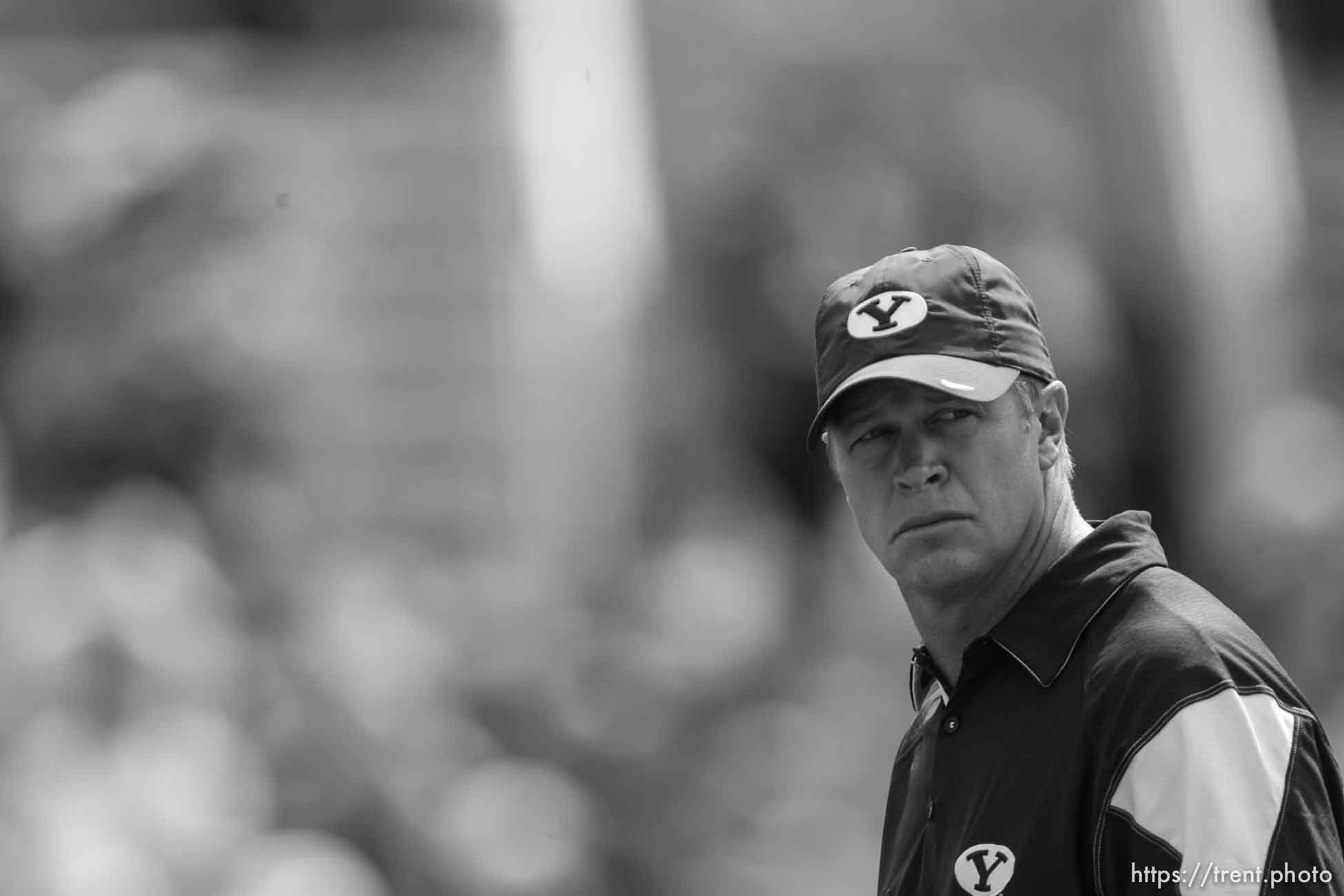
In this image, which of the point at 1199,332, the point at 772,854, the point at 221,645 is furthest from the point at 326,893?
the point at 1199,332

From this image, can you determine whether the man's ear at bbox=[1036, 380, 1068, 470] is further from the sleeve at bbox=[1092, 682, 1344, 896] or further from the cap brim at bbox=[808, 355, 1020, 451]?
the sleeve at bbox=[1092, 682, 1344, 896]

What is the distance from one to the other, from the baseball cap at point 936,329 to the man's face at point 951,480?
0.04m

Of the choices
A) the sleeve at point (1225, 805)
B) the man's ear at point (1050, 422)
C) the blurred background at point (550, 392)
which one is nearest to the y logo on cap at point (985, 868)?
the sleeve at point (1225, 805)

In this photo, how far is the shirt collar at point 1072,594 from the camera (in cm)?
162

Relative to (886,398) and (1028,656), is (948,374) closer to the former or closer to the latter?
(886,398)

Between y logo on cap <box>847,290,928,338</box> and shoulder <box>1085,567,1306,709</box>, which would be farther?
y logo on cap <box>847,290,928,338</box>

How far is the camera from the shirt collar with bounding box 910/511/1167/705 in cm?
162

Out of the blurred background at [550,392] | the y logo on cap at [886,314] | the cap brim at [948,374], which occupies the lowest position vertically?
the blurred background at [550,392]

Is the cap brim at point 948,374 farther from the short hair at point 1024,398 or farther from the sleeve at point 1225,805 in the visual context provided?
the sleeve at point 1225,805

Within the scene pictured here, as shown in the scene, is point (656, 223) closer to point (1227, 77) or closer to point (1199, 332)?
point (1199, 332)

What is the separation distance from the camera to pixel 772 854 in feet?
18.6

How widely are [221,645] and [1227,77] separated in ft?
18.4

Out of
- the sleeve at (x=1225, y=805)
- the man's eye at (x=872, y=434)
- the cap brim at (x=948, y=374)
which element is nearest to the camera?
the sleeve at (x=1225, y=805)

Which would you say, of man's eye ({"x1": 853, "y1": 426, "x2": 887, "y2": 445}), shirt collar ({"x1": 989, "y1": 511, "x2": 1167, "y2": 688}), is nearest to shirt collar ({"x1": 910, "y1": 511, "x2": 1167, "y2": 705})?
shirt collar ({"x1": 989, "y1": 511, "x2": 1167, "y2": 688})
